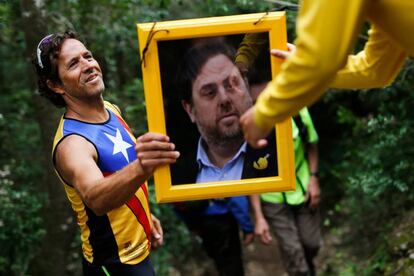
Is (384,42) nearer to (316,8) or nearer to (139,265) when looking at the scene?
(316,8)

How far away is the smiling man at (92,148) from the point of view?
3.16 metres

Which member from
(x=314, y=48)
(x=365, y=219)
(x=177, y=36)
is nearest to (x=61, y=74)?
(x=177, y=36)

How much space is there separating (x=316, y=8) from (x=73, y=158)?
136 cm

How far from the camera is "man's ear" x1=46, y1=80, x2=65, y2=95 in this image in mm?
3369

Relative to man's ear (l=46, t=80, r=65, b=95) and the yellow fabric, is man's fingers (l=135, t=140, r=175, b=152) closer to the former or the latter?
the yellow fabric

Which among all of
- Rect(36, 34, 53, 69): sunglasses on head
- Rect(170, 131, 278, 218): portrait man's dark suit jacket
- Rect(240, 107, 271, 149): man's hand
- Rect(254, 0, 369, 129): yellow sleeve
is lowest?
Rect(170, 131, 278, 218): portrait man's dark suit jacket

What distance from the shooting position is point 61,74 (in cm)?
332

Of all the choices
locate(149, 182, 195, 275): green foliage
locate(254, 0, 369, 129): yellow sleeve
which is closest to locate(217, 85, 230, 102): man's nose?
locate(254, 0, 369, 129): yellow sleeve

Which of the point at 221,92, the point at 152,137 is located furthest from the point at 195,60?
the point at 152,137

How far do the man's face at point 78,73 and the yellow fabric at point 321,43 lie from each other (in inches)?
47.6

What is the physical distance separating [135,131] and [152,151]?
11.1 ft

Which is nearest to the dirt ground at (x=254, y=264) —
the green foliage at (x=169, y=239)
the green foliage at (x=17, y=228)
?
the green foliage at (x=169, y=239)

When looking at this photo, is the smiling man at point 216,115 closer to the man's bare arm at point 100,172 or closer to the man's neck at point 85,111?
the man's bare arm at point 100,172

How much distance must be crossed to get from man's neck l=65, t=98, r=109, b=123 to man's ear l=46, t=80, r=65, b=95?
0.07 meters
